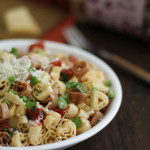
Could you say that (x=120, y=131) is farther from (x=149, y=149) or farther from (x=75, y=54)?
(x=75, y=54)

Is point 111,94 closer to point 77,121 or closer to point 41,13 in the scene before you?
point 77,121

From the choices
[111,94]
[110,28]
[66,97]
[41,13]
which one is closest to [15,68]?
[66,97]

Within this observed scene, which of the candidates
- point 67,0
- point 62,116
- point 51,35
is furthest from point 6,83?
point 67,0

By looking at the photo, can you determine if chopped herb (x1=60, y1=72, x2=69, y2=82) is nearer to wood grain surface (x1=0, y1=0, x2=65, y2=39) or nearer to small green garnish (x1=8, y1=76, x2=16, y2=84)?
small green garnish (x1=8, y1=76, x2=16, y2=84)

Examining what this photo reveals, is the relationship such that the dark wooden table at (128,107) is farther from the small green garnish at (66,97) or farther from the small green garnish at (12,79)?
the small green garnish at (12,79)

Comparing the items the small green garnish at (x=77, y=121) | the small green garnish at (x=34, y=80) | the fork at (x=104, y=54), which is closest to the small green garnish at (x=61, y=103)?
the small green garnish at (x=77, y=121)

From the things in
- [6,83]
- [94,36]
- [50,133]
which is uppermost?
[6,83]

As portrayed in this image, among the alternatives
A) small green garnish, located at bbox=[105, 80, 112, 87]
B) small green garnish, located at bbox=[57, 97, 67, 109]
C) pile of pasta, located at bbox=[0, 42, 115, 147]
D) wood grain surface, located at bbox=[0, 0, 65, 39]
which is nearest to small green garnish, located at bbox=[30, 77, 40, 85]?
pile of pasta, located at bbox=[0, 42, 115, 147]
